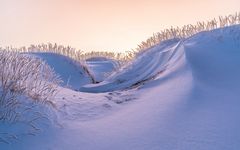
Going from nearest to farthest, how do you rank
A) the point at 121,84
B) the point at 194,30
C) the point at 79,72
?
the point at 121,84, the point at 194,30, the point at 79,72

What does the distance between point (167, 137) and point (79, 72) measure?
8526 millimetres

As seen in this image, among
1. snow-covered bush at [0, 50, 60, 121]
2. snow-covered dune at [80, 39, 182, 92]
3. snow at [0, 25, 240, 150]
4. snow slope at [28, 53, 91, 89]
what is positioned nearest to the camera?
snow at [0, 25, 240, 150]

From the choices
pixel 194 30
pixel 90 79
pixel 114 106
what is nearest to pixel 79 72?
pixel 90 79

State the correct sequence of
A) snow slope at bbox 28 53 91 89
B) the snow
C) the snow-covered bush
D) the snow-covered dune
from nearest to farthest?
1. the snow
2. the snow-covered bush
3. the snow-covered dune
4. snow slope at bbox 28 53 91 89

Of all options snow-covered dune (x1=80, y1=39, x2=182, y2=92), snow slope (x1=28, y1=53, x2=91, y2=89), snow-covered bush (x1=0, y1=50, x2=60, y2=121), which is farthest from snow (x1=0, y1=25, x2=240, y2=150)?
snow slope (x1=28, y1=53, x2=91, y2=89)

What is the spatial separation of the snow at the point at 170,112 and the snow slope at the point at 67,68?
5290mm

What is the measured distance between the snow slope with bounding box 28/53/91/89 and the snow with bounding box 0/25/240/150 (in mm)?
5290

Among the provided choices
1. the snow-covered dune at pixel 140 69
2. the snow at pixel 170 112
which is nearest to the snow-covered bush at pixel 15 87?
the snow at pixel 170 112

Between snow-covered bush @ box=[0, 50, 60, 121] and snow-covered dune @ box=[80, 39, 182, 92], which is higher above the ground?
snow-covered bush @ box=[0, 50, 60, 121]

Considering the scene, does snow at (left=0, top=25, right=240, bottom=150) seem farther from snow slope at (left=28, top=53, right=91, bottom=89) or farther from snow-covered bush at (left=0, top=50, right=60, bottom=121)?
snow slope at (left=28, top=53, right=91, bottom=89)

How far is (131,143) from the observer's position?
312 cm

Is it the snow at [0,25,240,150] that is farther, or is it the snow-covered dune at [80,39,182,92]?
the snow-covered dune at [80,39,182,92]

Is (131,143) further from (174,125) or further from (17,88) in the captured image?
(17,88)

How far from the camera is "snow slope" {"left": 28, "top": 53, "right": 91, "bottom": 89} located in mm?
11055
